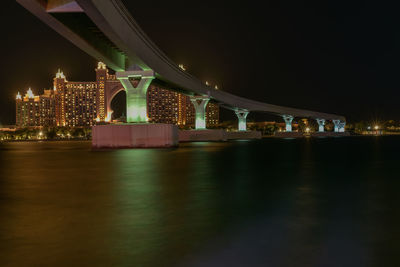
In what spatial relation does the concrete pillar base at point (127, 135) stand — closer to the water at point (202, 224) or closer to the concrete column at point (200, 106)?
the water at point (202, 224)

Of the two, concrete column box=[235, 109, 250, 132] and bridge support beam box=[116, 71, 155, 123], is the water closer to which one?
bridge support beam box=[116, 71, 155, 123]

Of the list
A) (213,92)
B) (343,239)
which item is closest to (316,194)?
(343,239)

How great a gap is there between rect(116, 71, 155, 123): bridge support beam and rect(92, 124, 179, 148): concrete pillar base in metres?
1.45

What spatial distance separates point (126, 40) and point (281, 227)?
24474 mm

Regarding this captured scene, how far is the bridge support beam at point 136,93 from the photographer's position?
1502 inches

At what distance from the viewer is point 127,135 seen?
3716 cm

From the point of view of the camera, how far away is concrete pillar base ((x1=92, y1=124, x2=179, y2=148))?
121 feet

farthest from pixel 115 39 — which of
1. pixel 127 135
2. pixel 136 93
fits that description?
pixel 127 135

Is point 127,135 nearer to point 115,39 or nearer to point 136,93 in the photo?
point 136,93

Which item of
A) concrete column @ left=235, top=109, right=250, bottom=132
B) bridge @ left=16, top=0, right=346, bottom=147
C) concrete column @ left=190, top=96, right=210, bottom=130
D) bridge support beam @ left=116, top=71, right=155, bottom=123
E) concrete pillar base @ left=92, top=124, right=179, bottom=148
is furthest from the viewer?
concrete column @ left=235, top=109, right=250, bottom=132

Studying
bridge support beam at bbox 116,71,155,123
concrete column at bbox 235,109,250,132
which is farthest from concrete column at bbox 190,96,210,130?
concrete column at bbox 235,109,250,132

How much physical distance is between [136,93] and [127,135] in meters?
4.59

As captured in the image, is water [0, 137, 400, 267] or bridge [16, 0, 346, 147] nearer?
water [0, 137, 400, 267]

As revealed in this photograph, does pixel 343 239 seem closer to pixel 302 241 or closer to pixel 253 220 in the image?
pixel 302 241
